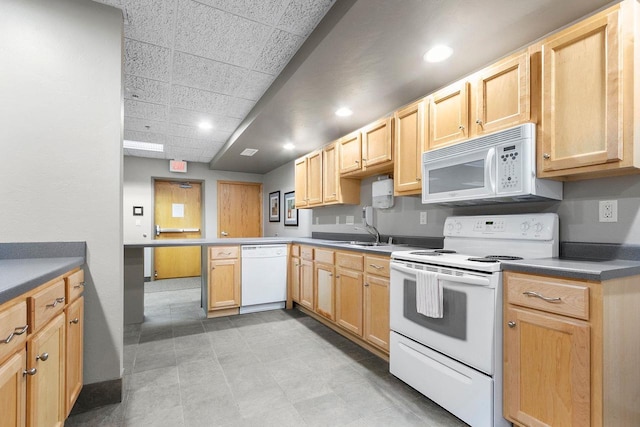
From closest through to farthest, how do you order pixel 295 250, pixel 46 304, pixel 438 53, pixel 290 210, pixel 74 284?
pixel 46 304
pixel 74 284
pixel 438 53
pixel 295 250
pixel 290 210

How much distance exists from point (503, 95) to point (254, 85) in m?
2.07

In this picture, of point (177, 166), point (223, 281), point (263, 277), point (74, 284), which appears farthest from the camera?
point (177, 166)

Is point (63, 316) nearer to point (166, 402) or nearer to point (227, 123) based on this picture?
point (166, 402)

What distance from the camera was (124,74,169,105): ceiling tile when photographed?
2809 mm

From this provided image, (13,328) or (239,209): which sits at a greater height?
(239,209)

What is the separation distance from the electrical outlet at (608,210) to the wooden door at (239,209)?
6.03 metres

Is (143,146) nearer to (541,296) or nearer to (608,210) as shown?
(541,296)

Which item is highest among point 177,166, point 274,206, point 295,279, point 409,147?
point 177,166

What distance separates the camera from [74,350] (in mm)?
1687

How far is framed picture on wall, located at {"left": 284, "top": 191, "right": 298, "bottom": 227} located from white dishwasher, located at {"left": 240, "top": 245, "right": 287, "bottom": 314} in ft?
4.53

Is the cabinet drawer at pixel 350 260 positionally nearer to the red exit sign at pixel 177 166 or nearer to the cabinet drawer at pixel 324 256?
the cabinet drawer at pixel 324 256

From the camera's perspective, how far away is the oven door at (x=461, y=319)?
1.60m

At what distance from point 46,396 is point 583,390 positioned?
7.50ft

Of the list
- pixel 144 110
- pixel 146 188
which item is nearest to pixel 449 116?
pixel 144 110
